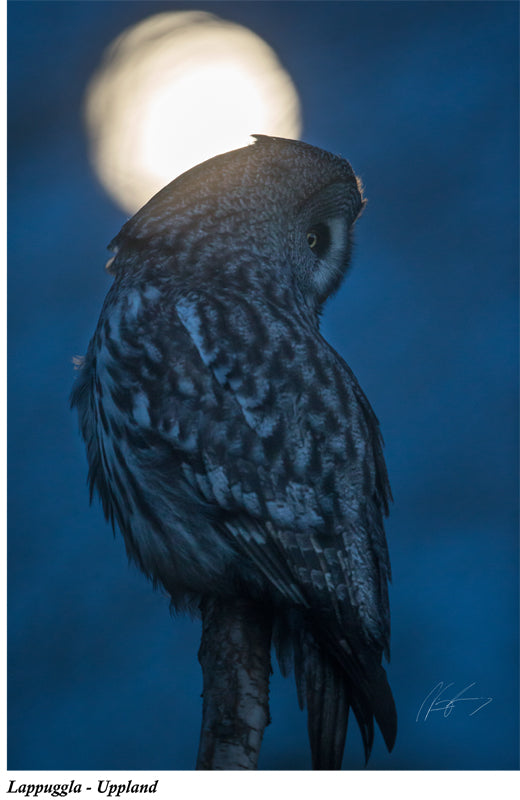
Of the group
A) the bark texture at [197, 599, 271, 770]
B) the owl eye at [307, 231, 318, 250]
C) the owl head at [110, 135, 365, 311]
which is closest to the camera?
the bark texture at [197, 599, 271, 770]

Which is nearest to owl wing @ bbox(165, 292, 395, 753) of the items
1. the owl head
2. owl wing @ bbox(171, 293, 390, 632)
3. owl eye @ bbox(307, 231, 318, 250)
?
owl wing @ bbox(171, 293, 390, 632)

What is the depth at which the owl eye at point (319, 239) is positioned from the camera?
2.13 metres

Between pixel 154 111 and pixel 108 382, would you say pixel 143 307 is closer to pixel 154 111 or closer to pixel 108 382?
pixel 108 382

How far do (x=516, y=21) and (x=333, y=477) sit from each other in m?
1.62

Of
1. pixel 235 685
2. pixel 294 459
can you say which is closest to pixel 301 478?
pixel 294 459

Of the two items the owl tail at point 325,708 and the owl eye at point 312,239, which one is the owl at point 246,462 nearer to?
the owl tail at point 325,708

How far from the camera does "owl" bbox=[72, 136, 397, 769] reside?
52.1 inches

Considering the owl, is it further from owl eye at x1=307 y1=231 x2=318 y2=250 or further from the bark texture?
owl eye at x1=307 y1=231 x2=318 y2=250

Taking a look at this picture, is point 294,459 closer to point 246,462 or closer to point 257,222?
point 246,462

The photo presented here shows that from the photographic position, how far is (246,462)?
4.42 ft

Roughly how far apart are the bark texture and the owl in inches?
1.2
